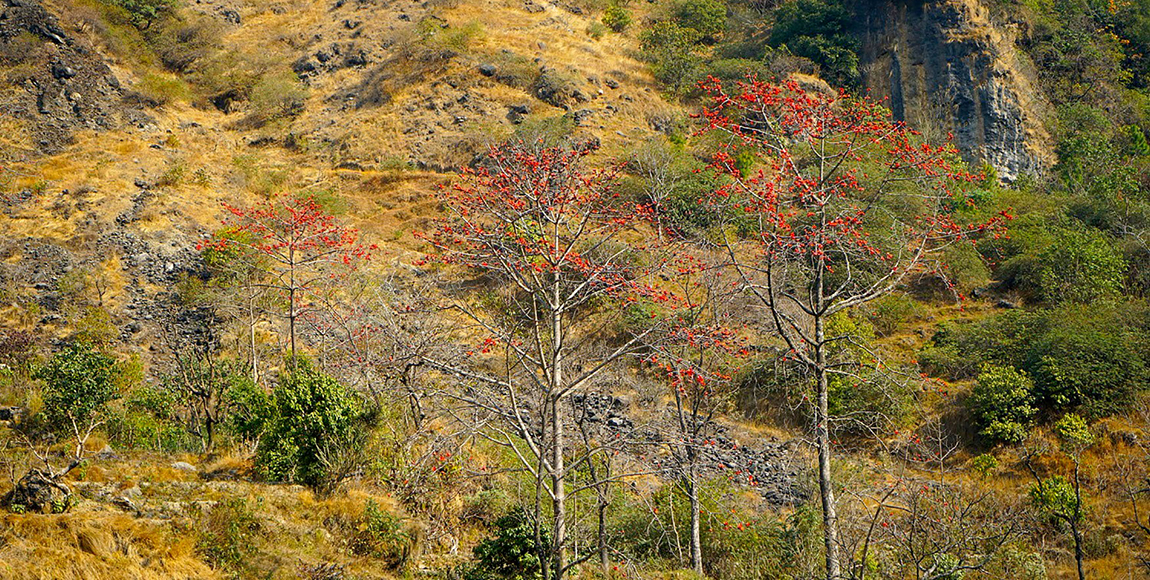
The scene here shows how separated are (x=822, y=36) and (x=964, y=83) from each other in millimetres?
7734

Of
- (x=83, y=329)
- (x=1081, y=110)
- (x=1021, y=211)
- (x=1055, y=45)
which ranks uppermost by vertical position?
(x=1055, y=45)

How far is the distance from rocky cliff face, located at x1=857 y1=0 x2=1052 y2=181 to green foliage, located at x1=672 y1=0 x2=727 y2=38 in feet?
32.9

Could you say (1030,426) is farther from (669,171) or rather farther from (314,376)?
(314,376)

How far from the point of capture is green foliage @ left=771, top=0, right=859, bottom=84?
39500mm

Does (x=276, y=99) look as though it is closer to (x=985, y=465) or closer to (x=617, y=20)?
(x=617, y=20)

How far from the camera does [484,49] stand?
127 ft

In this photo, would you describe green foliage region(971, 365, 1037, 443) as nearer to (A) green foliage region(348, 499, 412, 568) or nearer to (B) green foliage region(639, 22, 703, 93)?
(A) green foliage region(348, 499, 412, 568)

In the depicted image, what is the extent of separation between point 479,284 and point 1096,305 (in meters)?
18.1

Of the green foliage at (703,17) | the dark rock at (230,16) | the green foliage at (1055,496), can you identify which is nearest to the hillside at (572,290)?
the green foliage at (1055,496)

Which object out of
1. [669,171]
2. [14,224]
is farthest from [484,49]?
[14,224]

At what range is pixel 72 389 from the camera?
1202 centimetres

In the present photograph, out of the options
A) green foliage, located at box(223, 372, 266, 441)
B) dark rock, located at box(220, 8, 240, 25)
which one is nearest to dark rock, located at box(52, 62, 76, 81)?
dark rock, located at box(220, 8, 240, 25)

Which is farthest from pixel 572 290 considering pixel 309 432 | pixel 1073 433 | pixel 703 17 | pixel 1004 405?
pixel 703 17

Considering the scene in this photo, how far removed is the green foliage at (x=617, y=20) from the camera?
44094 millimetres
